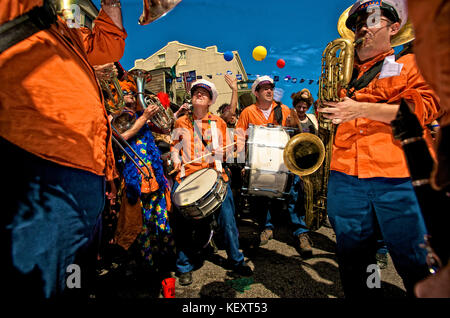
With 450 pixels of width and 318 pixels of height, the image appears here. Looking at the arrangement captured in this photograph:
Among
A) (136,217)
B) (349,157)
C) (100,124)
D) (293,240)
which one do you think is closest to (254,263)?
(293,240)

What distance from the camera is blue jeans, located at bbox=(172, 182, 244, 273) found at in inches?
115

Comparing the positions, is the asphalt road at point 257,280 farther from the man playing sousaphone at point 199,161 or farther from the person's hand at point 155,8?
the person's hand at point 155,8

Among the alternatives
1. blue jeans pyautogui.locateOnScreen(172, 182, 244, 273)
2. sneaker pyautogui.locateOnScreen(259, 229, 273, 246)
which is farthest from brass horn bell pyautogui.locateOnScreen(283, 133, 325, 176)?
sneaker pyautogui.locateOnScreen(259, 229, 273, 246)

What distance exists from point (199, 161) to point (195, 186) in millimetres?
522

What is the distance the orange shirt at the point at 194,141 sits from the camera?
320cm

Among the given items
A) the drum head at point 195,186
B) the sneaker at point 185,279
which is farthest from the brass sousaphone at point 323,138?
the sneaker at point 185,279

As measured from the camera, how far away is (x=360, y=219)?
162 centimetres

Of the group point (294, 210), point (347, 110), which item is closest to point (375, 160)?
point (347, 110)

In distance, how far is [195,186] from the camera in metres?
2.77

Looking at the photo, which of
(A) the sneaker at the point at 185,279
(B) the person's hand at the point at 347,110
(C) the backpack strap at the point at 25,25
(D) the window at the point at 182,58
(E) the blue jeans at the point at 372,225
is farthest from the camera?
(D) the window at the point at 182,58

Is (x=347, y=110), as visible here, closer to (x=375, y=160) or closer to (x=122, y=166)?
(x=375, y=160)

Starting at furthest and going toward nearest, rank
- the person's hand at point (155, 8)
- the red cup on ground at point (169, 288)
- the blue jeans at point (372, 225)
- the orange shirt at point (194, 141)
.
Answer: the orange shirt at point (194, 141) < the red cup on ground at point (169, 288) < the blue jeans at point (372, 225) < the person's hand at point (155, 8)

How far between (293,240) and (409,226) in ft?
9.02

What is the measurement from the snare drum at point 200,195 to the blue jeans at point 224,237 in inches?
10.0
